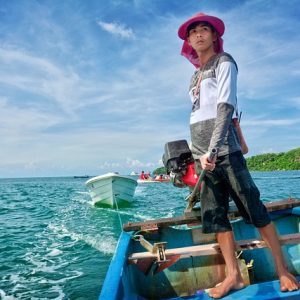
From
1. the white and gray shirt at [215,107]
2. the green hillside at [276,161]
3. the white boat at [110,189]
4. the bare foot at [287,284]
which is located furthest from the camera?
the green hillside at [276,161]

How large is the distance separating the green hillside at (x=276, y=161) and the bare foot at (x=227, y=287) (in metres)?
123

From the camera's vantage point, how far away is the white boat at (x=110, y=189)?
1611 centimetres

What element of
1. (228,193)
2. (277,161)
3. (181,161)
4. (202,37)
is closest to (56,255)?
(181,161)

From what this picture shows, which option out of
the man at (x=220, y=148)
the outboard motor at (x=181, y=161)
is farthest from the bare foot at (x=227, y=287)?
the outboard motor at (x=181, y=161)

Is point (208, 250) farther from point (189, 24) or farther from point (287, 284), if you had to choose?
→ point (189, 24)

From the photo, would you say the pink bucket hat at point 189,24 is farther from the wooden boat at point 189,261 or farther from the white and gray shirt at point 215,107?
the wooden boat at point 189,261

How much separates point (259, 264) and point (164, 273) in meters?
1.11

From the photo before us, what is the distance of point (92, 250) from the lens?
7.55 meters

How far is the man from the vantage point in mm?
2516

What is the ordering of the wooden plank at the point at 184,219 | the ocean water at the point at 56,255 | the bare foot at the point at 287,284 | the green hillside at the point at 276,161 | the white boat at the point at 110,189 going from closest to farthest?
the bare foot at the point at 287,284 < the wooden plank at the point at 184,219 < the ocean water at the point at 56,255 < the white boat at the point at 110,189 < the green hillside at the point at 276,161

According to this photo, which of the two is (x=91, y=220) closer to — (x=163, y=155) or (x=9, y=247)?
(x=9, y=247)

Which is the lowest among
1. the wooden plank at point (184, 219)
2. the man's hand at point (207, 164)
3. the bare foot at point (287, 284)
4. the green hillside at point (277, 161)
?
the bare foot at point (287, 284)

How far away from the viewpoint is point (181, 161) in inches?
133

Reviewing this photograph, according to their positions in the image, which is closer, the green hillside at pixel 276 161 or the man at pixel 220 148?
the man at pixel 220 148
